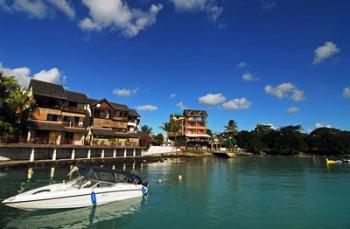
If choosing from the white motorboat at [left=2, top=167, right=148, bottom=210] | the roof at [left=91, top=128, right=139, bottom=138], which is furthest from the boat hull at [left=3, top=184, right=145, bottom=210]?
the roof at [left=91, top=128, right=139, bottom=138]

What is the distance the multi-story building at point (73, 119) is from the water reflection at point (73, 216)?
29.9 meters

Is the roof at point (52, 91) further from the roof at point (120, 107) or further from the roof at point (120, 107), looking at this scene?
the roof at point (120, 107)

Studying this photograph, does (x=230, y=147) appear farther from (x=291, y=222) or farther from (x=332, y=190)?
(x=291, y=222)

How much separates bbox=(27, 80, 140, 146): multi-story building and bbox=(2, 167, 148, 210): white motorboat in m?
27.9

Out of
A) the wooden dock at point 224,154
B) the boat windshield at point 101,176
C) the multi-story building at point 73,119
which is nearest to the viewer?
the boat windshield at point 101,176

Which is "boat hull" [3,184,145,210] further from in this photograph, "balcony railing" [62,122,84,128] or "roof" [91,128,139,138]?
"roof" [91,128,139,138]

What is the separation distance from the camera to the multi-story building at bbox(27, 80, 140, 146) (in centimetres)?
5156

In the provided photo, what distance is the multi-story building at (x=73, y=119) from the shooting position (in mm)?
51562

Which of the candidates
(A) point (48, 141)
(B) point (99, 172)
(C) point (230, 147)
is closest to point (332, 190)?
(B) point (99, 172)

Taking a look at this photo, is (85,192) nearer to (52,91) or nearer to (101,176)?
(101,176)

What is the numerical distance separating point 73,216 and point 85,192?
7.31 feet

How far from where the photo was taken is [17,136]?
46.5 metres

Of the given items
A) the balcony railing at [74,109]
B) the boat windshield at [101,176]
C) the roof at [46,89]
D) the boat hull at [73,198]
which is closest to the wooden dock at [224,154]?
the balcony railing at [74,109]

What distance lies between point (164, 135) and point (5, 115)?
72751 mm
